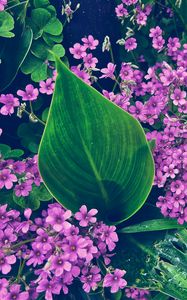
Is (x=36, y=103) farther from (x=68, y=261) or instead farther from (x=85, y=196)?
(x=68, y=261)

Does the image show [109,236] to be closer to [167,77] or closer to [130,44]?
[167,77]

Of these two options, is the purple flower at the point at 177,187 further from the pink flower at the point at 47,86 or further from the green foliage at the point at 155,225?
the pink flower at the point at 47,86

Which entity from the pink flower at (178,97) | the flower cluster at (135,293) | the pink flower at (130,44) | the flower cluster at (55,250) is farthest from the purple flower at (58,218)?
the pink flower at (130,44)

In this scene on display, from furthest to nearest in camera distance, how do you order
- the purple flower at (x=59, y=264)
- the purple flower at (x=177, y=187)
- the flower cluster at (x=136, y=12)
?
the flower cluster at (x=136, y=12), the purple flower at (x=177, y=187), the purple flower at (x=59, y=264)

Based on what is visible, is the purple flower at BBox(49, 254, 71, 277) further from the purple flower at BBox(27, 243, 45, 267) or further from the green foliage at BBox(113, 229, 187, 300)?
the green foliage at BBox(113, 229, 187, 300)

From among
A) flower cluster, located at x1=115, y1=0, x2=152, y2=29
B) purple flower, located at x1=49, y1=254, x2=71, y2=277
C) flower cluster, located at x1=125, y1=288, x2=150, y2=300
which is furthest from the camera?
flower cluster, located at x1=115, y1=0, x2=152, y2=29

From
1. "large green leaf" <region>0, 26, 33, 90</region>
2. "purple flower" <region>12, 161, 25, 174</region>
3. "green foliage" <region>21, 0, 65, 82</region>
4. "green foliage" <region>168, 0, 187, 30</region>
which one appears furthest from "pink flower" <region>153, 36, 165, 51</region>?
"purple flower" <region>12, 161, 25, 174</region>

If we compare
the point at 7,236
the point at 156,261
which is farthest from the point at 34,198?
the point at 156,261
